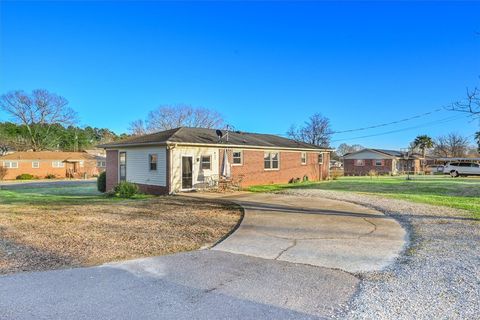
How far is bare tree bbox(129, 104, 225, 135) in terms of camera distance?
5291cm

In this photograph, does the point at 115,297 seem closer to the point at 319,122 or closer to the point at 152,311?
the point at 152,311

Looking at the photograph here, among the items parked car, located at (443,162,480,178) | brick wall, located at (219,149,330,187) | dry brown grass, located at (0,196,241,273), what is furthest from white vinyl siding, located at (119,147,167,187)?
parked car, located at (443,162,480,178)

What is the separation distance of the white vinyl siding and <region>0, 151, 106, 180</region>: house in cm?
3015

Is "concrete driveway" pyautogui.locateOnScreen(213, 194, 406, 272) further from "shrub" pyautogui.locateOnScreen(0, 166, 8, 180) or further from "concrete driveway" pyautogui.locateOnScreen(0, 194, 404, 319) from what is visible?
"shrub" pyautogui.locateOnScreen(0, 166, 8, 180)

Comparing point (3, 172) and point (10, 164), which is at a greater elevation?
point (10, 164)

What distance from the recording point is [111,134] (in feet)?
248

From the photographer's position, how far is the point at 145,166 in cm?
1866

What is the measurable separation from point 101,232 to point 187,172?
33.5 feet

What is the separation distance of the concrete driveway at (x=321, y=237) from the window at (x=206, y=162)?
718cm

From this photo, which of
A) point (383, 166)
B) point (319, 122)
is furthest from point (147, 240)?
point (319, 122)

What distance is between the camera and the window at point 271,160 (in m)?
23.1

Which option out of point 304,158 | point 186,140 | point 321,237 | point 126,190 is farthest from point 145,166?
point 321,237

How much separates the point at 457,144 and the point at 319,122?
37.9 meters

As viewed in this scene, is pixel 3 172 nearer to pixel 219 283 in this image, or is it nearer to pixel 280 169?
pixel 280 169
